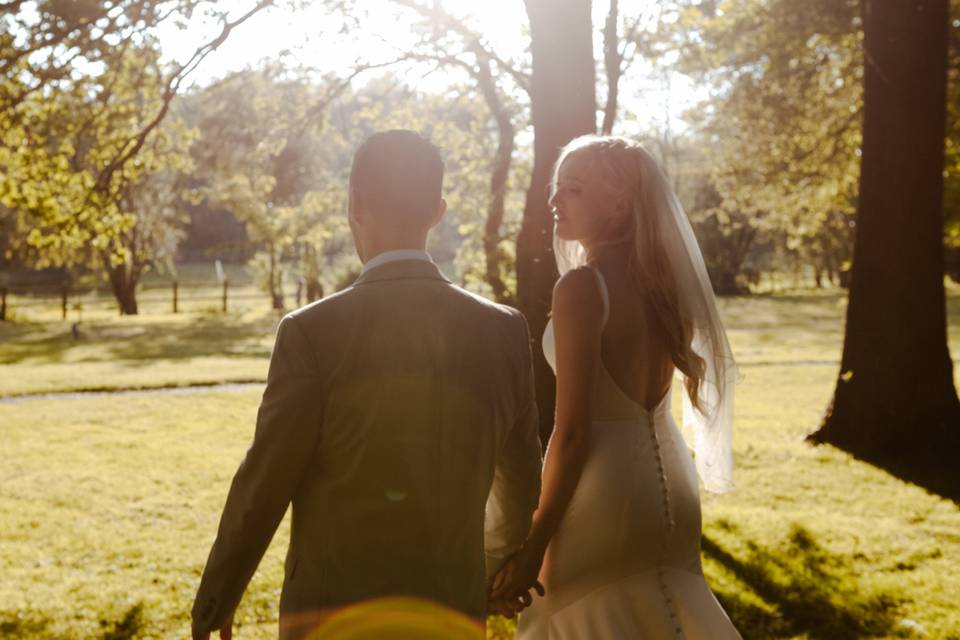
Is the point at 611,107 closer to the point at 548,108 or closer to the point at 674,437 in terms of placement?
the point at 548,108

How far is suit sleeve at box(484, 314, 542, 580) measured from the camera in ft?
8.93

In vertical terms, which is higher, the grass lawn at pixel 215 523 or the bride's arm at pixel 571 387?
the bride's arm at pixel 571 387

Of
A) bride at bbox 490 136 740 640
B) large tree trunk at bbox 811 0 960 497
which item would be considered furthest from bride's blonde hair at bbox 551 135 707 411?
large tree trunk at bbox 811 0 960 497

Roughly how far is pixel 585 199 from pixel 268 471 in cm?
148

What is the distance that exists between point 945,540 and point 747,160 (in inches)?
587

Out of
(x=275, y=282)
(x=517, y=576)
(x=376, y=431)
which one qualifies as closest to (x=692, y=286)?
(x=517, y=576)

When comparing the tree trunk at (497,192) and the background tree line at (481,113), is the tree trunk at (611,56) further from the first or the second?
the tree trunk at (497,192)

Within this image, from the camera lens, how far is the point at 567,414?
2928mm

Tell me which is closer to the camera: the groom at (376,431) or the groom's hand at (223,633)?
the groom at (376,431)

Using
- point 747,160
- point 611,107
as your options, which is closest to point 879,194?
point 611,107

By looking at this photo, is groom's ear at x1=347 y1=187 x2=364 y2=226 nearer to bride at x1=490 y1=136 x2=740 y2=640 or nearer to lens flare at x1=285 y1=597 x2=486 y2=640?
bride at x1=490 y1=136 x2=740 y2=640

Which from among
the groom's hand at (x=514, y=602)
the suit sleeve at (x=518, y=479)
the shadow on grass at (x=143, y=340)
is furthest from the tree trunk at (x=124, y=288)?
the suit sleeve at (x=518, y=479)

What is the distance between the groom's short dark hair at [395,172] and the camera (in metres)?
2.36

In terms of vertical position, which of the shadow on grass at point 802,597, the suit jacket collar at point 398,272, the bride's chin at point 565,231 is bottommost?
the shadow on grass at point 802,597
